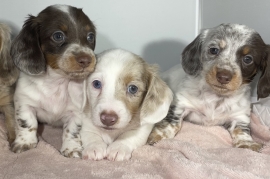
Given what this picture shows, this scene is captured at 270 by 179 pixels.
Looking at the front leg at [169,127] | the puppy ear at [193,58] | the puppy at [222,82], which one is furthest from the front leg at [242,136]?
the puppy ear at [193,58]

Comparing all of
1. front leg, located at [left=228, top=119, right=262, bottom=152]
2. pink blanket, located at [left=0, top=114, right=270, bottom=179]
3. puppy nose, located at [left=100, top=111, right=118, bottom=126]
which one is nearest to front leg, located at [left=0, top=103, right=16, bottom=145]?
pink blanket, located at [left=0, top=114, right=270, bottom=179]

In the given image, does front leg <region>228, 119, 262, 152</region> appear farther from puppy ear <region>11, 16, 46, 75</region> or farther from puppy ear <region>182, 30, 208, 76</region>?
puppy ear <region>11, 16, 46, 75</region>

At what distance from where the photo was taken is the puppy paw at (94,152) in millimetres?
2883

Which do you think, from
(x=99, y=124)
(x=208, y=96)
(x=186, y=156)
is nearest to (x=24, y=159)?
(x=99, y=124)

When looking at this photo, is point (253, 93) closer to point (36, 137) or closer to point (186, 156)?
point (186, 156)

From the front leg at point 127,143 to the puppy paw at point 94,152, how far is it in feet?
0.17

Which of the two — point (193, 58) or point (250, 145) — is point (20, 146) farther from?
point (250, 145)

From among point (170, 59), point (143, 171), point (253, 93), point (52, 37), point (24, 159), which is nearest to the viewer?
point (143, 171)

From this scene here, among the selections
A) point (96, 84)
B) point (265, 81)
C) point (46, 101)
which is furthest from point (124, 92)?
point (265, 81)

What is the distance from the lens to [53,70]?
3184 millimetres

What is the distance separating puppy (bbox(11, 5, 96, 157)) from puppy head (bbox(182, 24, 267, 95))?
1078 mm

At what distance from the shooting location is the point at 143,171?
268 centimetres

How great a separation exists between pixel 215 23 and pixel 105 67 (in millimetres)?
2206

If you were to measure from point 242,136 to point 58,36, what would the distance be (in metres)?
1.99
